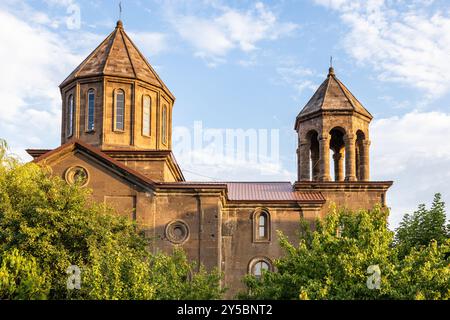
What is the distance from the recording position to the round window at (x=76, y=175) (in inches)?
995

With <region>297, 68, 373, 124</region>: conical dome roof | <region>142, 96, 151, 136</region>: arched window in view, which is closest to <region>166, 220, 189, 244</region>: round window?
<region>142, 96, 151, 136</region>: arched window

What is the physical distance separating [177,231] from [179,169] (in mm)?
5835

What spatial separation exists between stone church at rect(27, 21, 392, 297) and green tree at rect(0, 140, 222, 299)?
1.57m

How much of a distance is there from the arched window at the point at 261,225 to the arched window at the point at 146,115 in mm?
5719

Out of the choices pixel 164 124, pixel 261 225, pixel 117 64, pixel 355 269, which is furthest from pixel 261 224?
pixel 355 269

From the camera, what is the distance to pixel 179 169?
102ft

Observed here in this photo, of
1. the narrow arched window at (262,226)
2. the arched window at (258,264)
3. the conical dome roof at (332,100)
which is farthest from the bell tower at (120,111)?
the conical dome roof at (332,100)

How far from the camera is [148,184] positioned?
25.3m

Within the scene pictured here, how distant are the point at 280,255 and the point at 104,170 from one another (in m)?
7.34

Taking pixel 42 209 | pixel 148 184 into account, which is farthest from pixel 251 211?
pixel 42 209

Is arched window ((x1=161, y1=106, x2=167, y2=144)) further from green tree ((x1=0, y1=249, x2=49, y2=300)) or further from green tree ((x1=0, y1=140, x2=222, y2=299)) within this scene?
green tree ((x1=0, y1=249, x2=49, y2=300))

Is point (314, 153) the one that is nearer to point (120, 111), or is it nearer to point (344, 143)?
point (344, 143)

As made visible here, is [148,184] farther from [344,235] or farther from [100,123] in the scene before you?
[344,235]

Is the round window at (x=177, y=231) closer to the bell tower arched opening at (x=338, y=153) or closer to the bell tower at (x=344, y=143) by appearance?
the bell tower at (x=344, y=143)
